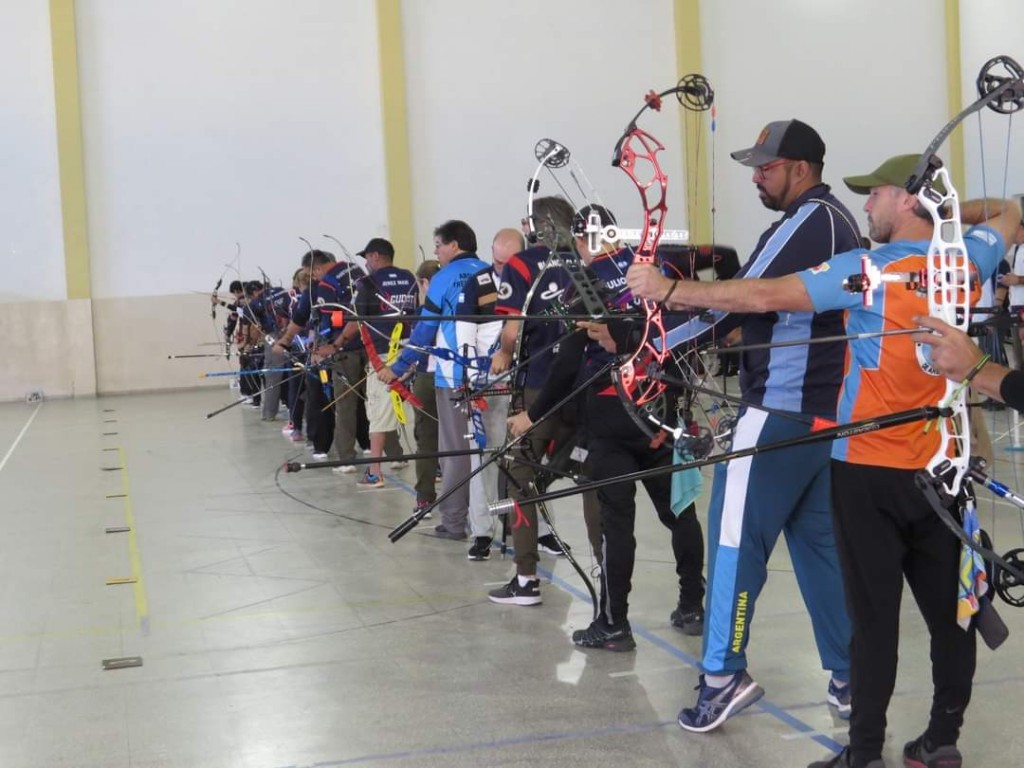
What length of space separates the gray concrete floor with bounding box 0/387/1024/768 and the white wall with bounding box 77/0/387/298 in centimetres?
1034

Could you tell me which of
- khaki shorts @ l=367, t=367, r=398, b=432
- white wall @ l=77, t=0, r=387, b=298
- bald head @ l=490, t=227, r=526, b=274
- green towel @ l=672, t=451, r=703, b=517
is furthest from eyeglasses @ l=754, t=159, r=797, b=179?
white wall @ l=77, t=0, r=387, b=298

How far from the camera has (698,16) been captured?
1838cm

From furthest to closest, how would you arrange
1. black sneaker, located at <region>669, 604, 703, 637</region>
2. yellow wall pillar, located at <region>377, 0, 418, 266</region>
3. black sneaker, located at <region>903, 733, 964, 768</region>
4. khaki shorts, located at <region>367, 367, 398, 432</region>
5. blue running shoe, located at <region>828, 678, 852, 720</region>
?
yellow wall pillar, located at <region>377, 0, 418, 266</region> → khaki shorts, located at <region>367, 367, 398, 432</region> → black sneaker, located at <region>669, 604, 703, 637</region> → blue running shoe, located at <region>828, 678, 852, 720</region> → black sneaker, located at <region>903, 733, 964, 768</region>

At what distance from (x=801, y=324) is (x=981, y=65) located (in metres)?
16.6

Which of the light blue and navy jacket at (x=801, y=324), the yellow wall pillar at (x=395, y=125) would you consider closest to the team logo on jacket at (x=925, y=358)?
the light blue and navy jacket at (x=801, y=324)

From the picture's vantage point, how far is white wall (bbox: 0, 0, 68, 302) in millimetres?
16891

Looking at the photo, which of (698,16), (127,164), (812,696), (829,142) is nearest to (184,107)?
(127,164)

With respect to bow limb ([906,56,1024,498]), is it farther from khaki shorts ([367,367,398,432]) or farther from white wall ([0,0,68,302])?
white wall ([0,0,68,302])

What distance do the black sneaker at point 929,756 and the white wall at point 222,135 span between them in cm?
1522

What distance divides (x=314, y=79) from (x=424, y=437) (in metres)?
11.6

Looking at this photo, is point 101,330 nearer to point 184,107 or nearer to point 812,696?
point 184,107

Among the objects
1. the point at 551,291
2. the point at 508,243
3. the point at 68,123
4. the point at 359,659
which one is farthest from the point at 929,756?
the point at 68,123

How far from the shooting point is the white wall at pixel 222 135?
56.5 ft

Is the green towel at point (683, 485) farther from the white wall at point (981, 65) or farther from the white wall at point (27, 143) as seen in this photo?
the white wall at point (27, 143)
